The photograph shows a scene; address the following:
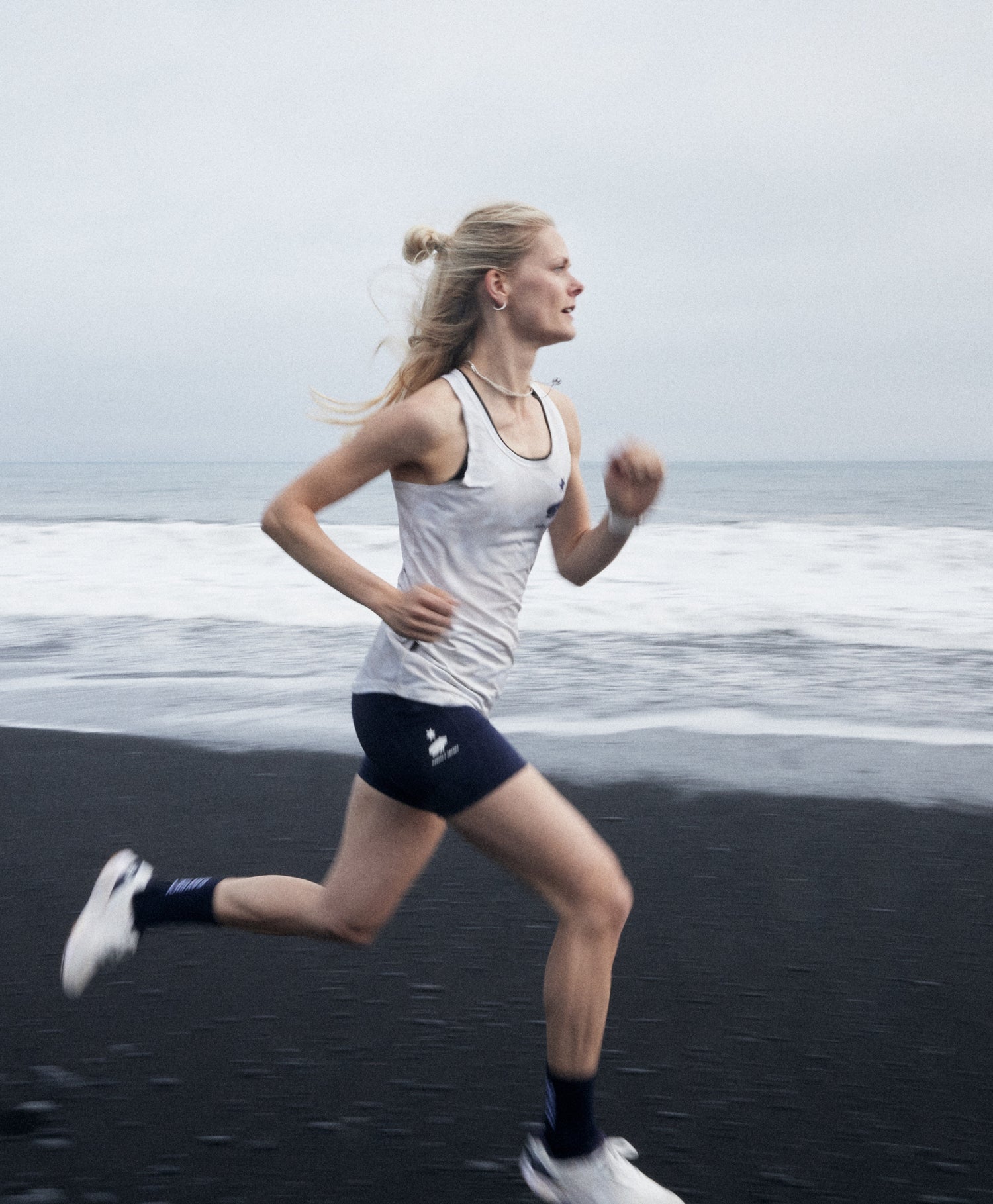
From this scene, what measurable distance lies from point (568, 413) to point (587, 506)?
215mm

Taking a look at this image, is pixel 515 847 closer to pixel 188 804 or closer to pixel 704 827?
pixel 704 827

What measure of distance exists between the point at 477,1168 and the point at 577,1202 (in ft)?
0.87

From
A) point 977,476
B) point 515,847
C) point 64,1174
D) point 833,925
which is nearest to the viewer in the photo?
point 515,847

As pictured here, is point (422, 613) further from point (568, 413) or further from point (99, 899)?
point (99, 899)

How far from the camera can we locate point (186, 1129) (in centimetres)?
258

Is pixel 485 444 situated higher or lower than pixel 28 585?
higher

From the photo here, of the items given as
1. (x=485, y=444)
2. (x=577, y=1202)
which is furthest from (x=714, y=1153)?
(x=485, y=444)

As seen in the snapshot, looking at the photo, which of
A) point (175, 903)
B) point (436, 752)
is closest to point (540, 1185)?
point (436, 752)

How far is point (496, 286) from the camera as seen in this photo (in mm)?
2465

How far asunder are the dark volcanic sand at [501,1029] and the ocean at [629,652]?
116 centimetres

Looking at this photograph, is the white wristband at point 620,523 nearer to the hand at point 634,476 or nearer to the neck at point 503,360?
the hand at point 634,476

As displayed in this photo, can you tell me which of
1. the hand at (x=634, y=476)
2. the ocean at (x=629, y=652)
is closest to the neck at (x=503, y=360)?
the hand at (x=634, y=476)

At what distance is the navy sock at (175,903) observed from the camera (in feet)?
8.98

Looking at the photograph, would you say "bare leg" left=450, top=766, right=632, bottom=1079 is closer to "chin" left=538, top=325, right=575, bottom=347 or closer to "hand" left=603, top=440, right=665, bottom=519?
"hand" left=603, top=440, right=665, bottom=519
